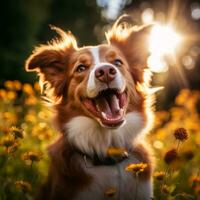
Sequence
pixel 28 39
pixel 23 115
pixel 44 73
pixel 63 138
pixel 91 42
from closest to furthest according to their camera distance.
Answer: pixel 63 138, pixel 44 73, pixel 23 115, pixel 28 39, pixel 91 42

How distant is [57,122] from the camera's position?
6.38m

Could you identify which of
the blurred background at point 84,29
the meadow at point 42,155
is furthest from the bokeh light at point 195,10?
the meadow at point 42,155

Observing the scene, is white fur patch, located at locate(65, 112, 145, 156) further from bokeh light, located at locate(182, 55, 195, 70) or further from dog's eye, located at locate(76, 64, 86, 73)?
bokeh light, located at locate(182, 55, 195, 70)

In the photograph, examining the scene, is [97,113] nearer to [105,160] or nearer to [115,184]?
[105,160]

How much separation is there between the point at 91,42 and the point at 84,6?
301 cm

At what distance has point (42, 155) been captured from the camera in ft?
18.6

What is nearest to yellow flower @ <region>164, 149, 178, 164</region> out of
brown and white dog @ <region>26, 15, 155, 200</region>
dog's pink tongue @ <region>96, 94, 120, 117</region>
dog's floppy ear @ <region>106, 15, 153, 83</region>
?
brown and white dog @ <region>26, 15, 155, 200</region>

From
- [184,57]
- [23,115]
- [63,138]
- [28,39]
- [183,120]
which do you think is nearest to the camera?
[63,138]

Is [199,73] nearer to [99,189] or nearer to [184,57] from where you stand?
[184,57]

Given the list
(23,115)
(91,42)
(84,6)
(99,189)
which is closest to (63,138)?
(99,189)

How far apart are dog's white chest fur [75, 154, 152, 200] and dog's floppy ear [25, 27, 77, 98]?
116 centimetres

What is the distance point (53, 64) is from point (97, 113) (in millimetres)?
1025

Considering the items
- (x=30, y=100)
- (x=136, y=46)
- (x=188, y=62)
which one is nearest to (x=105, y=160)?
(x=136, y=46)

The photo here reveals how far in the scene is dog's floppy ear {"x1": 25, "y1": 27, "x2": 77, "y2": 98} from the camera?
21.7ft
